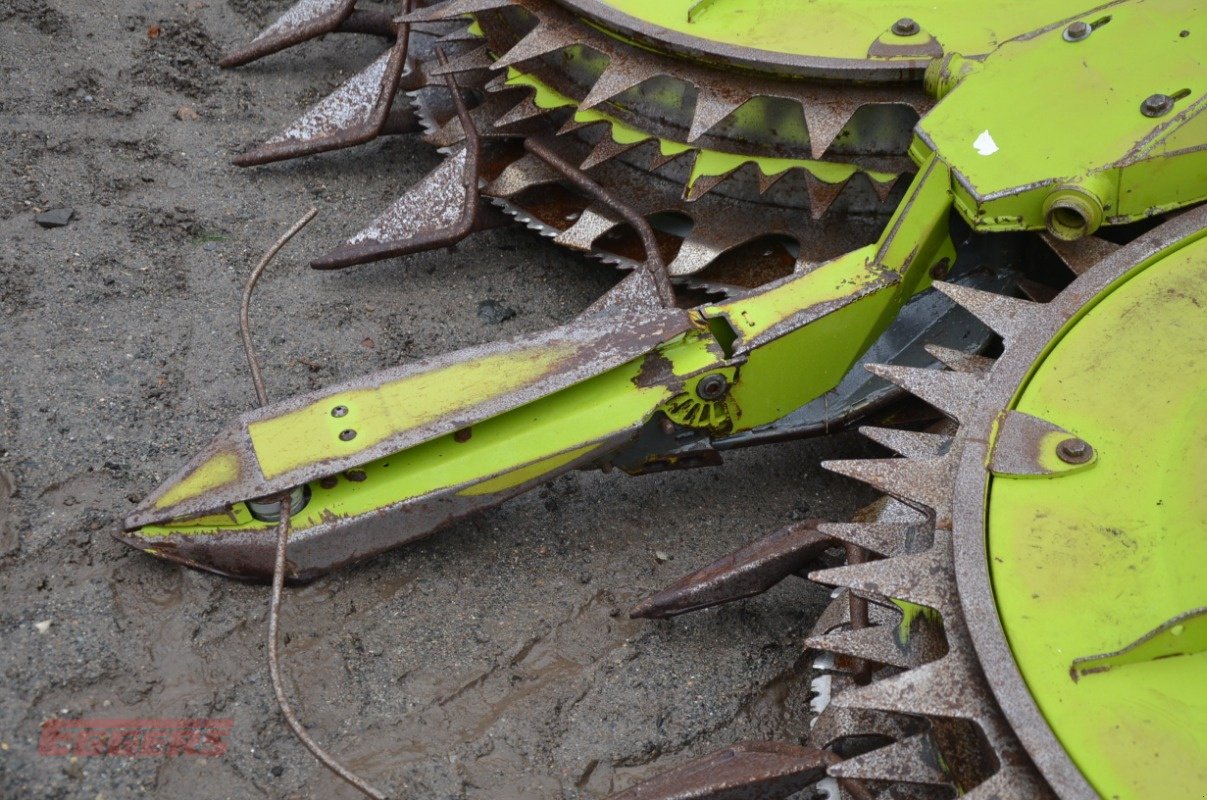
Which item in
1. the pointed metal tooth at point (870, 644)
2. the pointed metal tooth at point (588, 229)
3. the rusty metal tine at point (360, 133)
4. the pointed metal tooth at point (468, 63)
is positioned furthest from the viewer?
the rusty metal tine at point (360, 133)

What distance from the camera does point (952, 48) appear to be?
3141 mm

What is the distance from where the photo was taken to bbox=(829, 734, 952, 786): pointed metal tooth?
205cm

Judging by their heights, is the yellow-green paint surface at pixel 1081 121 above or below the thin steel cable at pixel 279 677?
above

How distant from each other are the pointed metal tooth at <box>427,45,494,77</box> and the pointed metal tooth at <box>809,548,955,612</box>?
2018mm

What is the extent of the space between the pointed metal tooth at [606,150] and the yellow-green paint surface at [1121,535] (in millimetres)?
1384

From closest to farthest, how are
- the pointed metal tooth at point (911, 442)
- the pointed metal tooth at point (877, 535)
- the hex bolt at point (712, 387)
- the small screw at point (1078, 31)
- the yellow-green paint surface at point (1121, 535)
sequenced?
the yellow-green paint surface at point (1121, 535) → the pointed metal tooth at point (877, 535) → the pointed metal tooth at point (911, 442) → the hex bolt at point (712, 387) → the small screw at point (1078, 31)

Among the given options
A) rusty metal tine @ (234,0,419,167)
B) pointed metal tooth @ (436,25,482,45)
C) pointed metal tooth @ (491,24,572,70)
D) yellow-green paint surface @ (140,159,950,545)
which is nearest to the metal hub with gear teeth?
yellow-green paint surface @ (140,159,950,545)

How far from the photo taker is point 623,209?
3420mm

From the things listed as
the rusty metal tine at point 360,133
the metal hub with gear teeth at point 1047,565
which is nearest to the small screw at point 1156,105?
the metal hub with gear teeth at point 1047,565

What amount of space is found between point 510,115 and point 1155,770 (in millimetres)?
2432

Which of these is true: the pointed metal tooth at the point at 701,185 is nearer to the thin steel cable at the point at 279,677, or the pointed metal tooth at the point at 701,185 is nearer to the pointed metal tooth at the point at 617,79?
the pointed metal tooth at the point at 617,79

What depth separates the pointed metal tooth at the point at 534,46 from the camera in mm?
3432

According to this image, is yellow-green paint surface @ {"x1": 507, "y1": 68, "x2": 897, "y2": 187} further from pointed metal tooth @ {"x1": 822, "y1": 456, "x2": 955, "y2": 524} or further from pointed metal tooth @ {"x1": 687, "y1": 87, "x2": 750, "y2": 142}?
pointed metal tooth @ {"x1": 822, "y1": 456, "x2": 955, "y2": 524}

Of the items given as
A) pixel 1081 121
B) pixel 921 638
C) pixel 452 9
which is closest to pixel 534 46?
pixel 452 9
